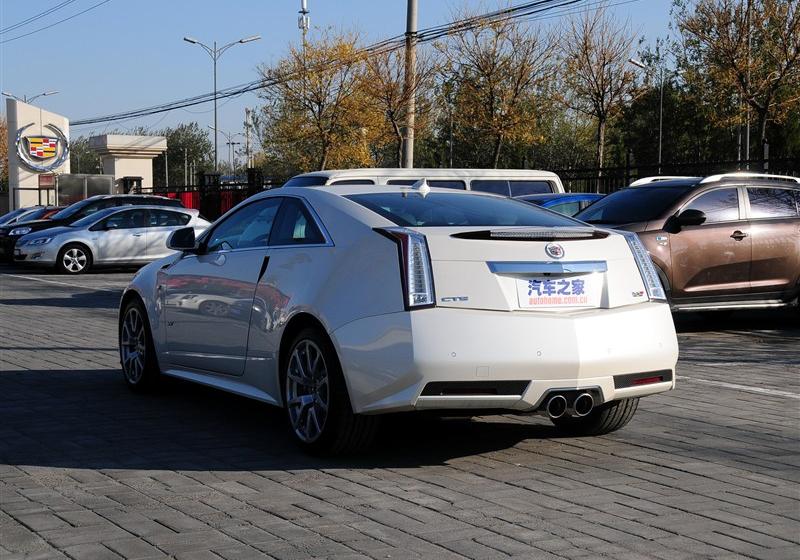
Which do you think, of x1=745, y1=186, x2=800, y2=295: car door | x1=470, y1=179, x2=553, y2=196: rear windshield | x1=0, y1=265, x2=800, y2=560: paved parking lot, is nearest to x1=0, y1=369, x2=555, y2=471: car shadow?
x1=0, y1=265, x2=800, y2=560: paved parking lot

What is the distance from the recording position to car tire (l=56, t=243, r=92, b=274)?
2570 centimetres

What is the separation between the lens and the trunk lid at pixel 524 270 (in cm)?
584

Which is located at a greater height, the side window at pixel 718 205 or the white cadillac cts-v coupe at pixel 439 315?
the side window at pixel 718 205

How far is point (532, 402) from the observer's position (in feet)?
19.1

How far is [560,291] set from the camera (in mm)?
5980

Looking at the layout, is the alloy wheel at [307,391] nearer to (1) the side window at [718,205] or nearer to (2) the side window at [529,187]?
(1) the side window at [718,205]

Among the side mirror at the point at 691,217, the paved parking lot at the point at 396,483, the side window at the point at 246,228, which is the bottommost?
the paved parking lot at the point at 396,483

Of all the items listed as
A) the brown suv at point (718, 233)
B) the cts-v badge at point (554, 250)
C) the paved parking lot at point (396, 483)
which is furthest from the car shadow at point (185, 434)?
the brown suv at point (718, 233)

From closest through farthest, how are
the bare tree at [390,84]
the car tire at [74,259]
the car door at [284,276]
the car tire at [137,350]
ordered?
the car door at [284,276]
the car tire at [137,350]
the car tire at [74,259]
the bare tree at [390,84]

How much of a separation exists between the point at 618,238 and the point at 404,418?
205cm

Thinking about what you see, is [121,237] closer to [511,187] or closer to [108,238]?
[108,238]

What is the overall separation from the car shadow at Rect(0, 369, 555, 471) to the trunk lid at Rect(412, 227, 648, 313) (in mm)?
1044

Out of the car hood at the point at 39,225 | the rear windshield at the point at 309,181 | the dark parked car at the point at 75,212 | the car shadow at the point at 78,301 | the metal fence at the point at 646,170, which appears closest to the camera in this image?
the rear windshield at the point at 309,181

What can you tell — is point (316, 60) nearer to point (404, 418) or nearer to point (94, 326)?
point (94, 326)
